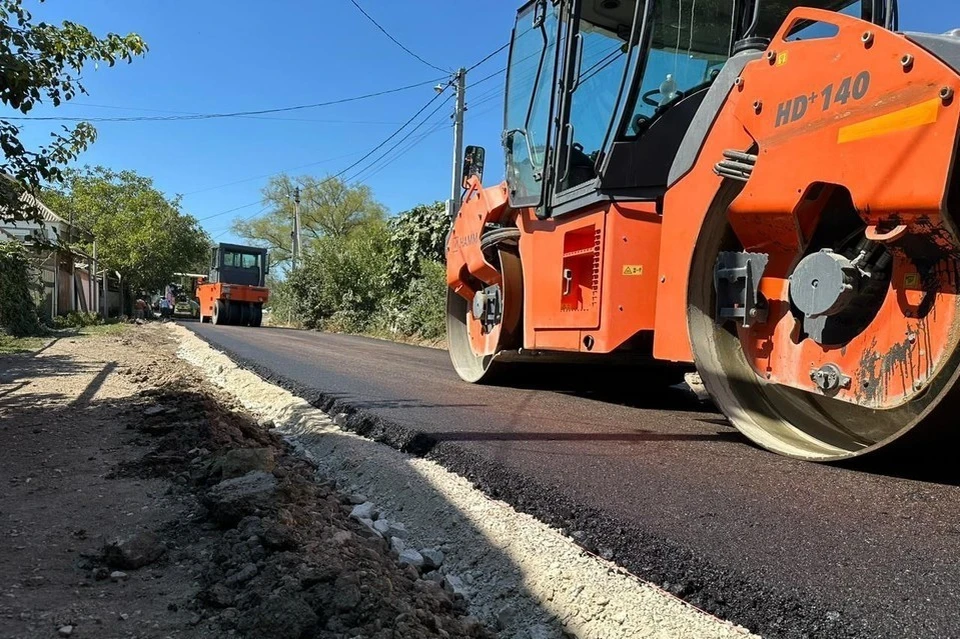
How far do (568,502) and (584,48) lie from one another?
3595 mm

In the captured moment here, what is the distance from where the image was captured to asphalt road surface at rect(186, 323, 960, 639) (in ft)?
5.76

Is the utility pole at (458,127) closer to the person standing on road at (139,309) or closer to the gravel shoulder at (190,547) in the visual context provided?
the gravel shoulder at (190,547)

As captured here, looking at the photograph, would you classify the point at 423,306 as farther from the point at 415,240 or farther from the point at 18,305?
the point at 18,305

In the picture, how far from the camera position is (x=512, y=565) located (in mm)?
2318

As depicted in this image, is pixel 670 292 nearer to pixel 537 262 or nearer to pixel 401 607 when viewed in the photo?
pixel 537 262

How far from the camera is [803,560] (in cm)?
199

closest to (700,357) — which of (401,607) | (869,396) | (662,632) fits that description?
(869,396)

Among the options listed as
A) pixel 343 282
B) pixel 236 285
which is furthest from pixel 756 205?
pixel 236 285

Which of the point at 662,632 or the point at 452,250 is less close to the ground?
→ the point at 452,250

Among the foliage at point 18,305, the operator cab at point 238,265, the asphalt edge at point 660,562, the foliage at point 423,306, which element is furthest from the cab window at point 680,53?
the operator cab at point 238,265

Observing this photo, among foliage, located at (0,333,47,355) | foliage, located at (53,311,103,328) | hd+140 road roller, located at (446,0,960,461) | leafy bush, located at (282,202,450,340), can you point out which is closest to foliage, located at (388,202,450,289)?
leafy bush, located at (282,202,450,340)

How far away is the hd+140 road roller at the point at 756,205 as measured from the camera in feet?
8.29

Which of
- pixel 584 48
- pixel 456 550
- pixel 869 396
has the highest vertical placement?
pixel 584 48

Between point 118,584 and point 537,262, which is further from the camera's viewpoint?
point 537,262
